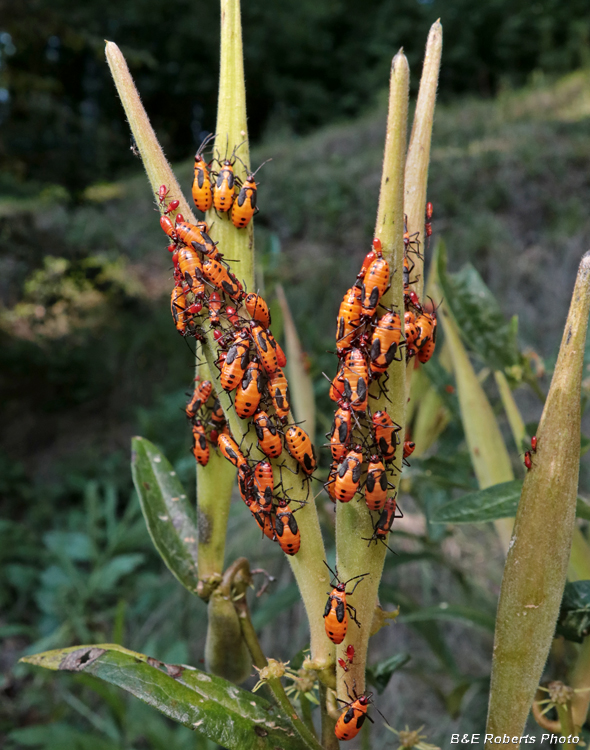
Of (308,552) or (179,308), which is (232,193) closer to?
(179,308)

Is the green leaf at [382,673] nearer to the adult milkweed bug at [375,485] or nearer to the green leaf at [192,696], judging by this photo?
the green leaf at [192,696]

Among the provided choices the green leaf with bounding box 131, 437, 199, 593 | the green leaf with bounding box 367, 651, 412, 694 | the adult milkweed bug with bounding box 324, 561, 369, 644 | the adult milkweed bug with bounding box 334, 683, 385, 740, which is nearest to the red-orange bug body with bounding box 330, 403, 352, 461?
the adult milkweed bug with bounding box 324, 561, 369, 644

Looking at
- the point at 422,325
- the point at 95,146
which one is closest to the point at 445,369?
the point at 422,325

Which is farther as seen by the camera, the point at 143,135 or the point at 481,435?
the point at 481,435

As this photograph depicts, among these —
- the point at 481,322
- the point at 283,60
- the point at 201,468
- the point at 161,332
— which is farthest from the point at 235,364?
the point at 283,60

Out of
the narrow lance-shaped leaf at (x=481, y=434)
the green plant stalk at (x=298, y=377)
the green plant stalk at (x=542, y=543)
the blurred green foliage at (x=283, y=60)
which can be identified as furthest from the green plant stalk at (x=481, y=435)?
the blurred green foliage at (x=283, y=60)

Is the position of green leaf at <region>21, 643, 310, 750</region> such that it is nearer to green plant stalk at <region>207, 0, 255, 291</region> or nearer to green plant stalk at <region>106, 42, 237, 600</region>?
green plant stalk at <region>106, 42, 237, 600</region>
